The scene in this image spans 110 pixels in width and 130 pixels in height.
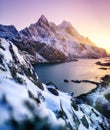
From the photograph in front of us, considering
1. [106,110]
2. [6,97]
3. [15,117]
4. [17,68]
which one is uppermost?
[17,68]

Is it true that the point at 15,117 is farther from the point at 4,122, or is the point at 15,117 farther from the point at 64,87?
the point at 64,87

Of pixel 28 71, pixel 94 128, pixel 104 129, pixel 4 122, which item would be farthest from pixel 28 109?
pixel 104 129

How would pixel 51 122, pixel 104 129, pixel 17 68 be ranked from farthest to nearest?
pixel 104 129 < pixel 17 68 < pixel 51 122

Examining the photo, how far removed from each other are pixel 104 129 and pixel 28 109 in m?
47.1

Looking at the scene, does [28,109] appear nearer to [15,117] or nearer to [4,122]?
[15,117]

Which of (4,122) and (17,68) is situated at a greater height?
(17,68)

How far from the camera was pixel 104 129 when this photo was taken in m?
49.8

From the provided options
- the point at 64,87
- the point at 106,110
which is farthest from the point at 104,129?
the point at 64,87

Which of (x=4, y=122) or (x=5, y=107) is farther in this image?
(x=5, y=107)

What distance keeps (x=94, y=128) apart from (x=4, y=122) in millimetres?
41777

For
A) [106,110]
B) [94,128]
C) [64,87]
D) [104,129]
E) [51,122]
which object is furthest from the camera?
[64,87]

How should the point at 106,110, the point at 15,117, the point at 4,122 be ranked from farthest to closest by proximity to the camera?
the point at 106,110
the point at 15,117
the point at 4,122

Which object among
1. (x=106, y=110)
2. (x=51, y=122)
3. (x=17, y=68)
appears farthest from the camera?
(x=106, y=110)

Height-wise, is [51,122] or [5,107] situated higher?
[5,107]
